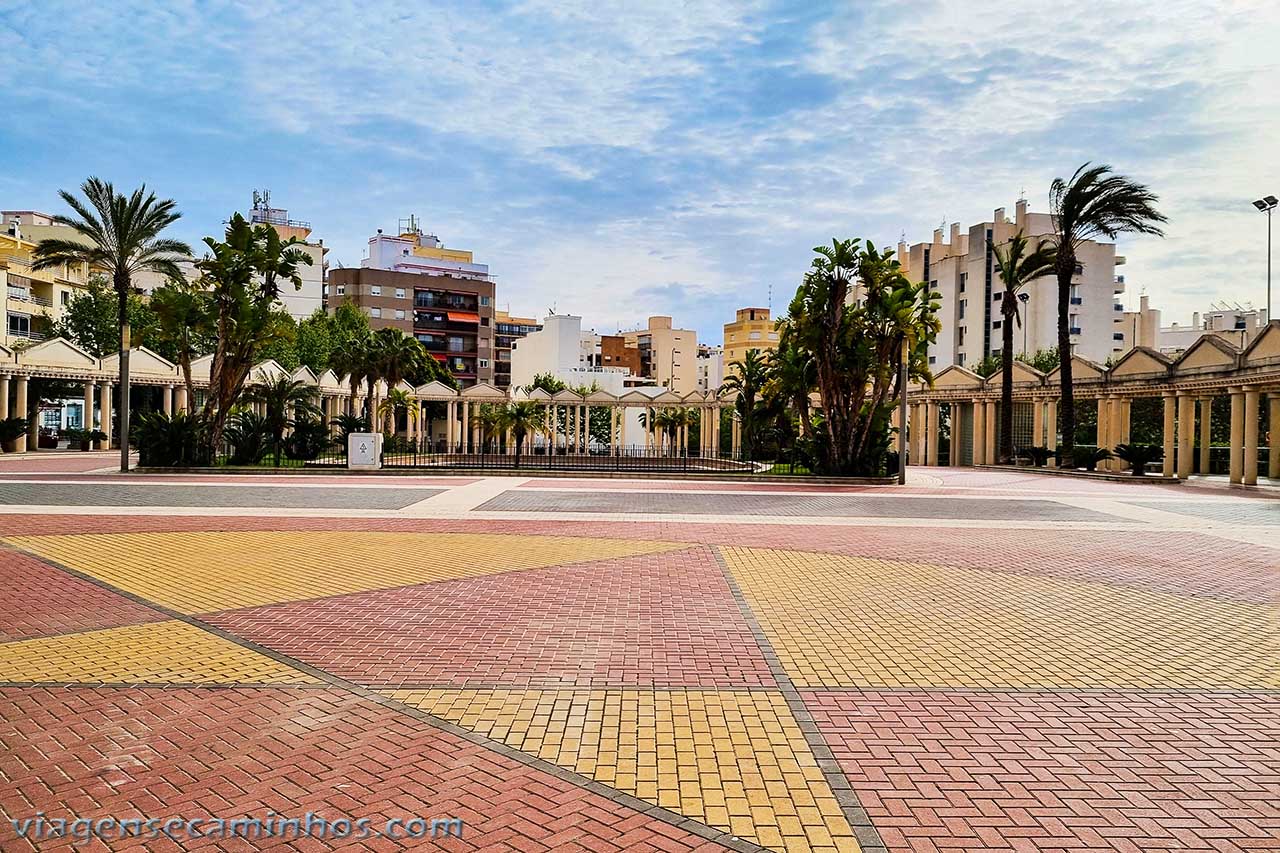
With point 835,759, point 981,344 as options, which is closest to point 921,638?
point 835,759

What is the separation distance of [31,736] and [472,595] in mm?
4550

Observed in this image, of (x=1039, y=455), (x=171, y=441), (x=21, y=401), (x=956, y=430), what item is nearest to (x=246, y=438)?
(x=171, y=441)

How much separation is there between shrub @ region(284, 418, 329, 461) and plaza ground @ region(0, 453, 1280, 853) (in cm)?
2018

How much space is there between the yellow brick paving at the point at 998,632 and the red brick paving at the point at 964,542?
94cm

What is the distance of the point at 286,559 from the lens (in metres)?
11.6

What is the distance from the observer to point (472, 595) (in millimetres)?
9500

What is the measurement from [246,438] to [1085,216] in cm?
3178

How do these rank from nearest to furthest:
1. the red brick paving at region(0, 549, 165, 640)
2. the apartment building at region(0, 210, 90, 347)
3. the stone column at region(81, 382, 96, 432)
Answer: the red brick paving at region(0, 549, 165, 640) < the stone column at region(81, 382, 96, 432) < the apartment building at region(0, 210, 90, 347)

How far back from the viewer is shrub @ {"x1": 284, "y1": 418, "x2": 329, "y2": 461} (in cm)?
3384

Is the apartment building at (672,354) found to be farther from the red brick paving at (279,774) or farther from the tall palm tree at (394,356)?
the red brick paving at (279,774)

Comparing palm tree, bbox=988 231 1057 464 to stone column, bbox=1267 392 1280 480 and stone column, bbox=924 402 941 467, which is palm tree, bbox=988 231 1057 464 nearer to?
stone column, bbox=924 402 941 467

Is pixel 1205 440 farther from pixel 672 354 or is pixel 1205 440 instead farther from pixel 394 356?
pixel 672 354

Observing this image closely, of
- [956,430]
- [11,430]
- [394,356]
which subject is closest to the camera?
[11,430]

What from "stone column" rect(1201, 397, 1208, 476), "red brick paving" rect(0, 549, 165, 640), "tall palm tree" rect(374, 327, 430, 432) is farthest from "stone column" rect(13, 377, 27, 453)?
"stone column" rect(1201, 397, 1208, 476)
